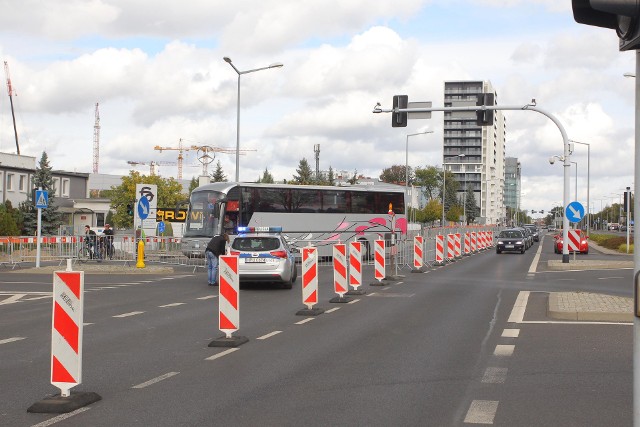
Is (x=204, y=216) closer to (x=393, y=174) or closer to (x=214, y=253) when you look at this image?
(x=214, y=253)

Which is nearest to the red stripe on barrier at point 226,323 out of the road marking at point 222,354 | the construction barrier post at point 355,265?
the road marking at point 222,354

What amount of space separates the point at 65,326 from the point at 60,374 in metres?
0.46

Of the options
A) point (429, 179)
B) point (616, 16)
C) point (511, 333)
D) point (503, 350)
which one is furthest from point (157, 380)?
point (429, 179)

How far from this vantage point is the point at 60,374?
7777mm

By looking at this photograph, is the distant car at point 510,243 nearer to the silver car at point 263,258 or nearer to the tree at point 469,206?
the silver car at point 263,258

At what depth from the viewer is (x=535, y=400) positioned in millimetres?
7824

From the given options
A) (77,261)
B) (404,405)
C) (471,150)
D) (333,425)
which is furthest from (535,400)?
(471,150)

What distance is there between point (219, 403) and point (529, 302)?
39.2 feet

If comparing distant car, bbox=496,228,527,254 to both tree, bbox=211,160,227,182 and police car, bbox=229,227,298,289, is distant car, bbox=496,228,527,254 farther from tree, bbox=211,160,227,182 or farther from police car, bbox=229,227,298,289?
tree, bbox=211,160,227,182

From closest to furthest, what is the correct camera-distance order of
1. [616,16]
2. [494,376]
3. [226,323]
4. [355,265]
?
[616,16], [494,376], [226,323], [355,265]

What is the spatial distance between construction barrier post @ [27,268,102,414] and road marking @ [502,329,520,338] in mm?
6884

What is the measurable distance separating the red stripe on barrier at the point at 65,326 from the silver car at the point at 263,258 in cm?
1344

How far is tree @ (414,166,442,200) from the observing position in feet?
476

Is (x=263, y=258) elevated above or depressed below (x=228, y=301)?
above
